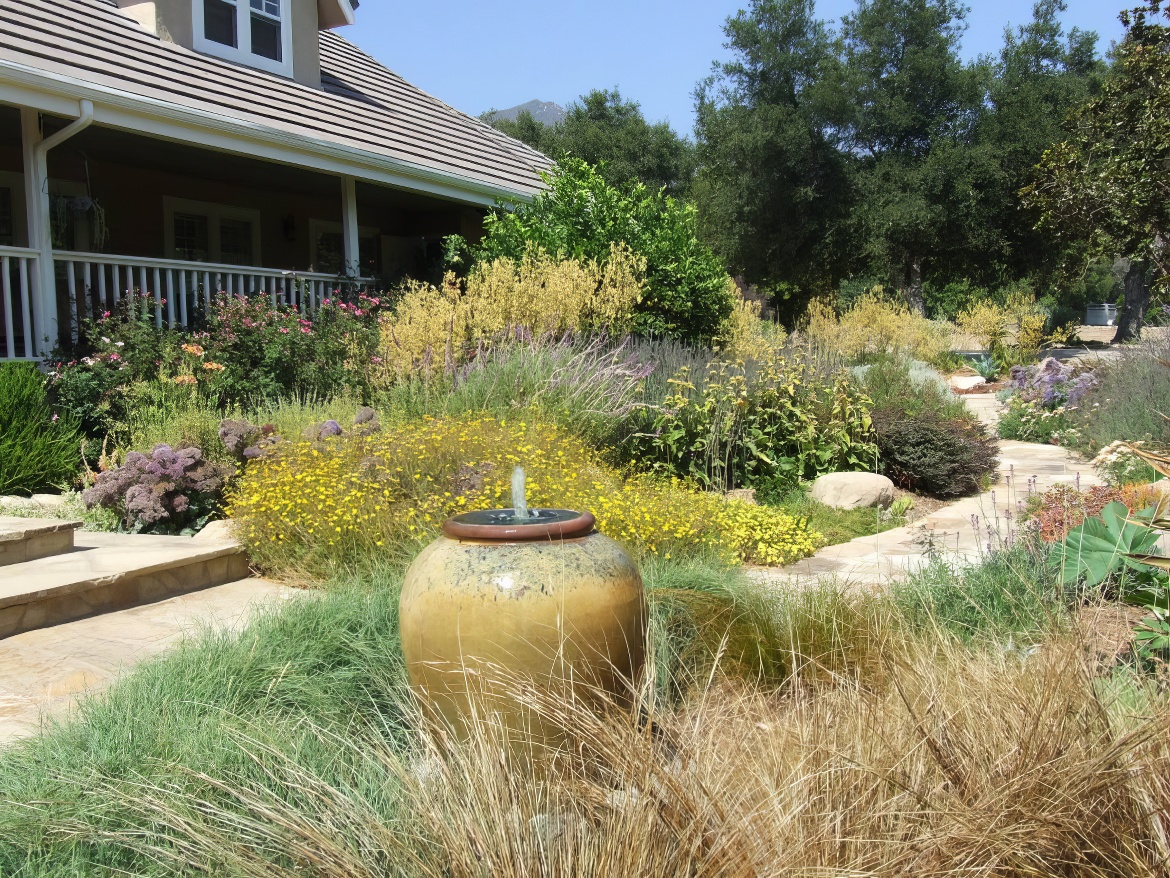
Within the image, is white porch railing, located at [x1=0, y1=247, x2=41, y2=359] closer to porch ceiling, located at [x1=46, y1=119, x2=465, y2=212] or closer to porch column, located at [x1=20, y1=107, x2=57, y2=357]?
porch column, located at [x1=20, y1=107, x2=57, y2=357]

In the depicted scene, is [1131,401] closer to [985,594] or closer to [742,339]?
[742,339]

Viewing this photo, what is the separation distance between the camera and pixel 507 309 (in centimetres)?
942

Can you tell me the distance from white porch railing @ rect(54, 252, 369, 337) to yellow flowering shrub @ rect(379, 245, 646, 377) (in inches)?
65.4

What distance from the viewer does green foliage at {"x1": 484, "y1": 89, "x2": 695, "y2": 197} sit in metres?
35.6

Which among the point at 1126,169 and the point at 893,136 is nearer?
the point at 1126,169

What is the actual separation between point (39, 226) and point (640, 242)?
627cm

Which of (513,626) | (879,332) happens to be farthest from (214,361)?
(879,332)

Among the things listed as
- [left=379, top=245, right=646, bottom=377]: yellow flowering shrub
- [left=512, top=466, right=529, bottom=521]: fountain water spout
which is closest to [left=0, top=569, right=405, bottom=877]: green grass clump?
[left=512, top=466, right=529, bottom=521]: fountain water spout

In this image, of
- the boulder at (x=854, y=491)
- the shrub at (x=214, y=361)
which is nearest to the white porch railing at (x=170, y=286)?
the shrub at (x=214, y=361)

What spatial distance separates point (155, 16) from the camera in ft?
36.9

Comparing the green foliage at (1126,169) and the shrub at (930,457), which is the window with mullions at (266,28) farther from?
the green foliage at (1126,169)

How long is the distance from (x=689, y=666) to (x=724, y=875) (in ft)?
4.98

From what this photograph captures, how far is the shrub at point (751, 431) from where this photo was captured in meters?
7.69

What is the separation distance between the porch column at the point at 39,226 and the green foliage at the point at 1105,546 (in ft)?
27.3
